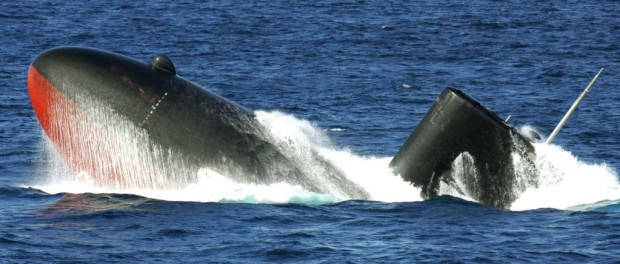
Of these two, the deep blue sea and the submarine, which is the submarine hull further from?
the deep blue sea

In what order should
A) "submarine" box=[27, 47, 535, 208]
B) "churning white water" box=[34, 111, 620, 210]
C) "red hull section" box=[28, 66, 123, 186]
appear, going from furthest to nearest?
"red hull section" box=[28, 66, 123, 186], "churning white water" box=[34, 111, 620, 210], "submarine" box=[27, 47, 535, 208]

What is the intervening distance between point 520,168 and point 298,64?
41345mm

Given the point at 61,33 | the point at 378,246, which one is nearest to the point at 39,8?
the point at 61,33

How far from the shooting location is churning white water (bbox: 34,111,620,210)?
34906 mm

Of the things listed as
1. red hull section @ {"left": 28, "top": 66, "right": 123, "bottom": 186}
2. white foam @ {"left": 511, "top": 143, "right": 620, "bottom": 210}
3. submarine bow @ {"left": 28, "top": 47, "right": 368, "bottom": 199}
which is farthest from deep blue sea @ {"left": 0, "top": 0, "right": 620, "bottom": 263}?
red hull section @ {"left": 28, "top": 66, "right": 123, "bottom": 186}

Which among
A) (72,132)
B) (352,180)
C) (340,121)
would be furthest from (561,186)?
(340,121)

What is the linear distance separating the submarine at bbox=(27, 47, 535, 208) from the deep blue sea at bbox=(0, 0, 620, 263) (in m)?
0.52

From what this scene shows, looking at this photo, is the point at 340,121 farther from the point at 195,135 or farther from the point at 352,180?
the point at 195,135

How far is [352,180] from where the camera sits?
37.7 meters

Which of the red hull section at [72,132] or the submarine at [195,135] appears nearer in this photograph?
the submarine at [195,135]

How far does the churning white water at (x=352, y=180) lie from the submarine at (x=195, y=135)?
9.3 inches

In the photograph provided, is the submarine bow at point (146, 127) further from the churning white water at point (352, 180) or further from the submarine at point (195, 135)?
the churning white water at point (352, 180)

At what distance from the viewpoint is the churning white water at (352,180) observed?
3491 cm

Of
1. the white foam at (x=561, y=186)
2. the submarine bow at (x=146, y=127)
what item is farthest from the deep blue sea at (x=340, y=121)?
the submarine bow at (x=146, y=127)
